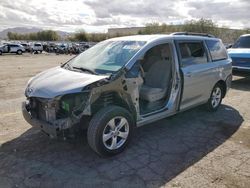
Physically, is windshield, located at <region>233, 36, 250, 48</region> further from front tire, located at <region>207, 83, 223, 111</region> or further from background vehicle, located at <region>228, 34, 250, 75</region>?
front tire, located at <region>207, 83, 223, 111</region>

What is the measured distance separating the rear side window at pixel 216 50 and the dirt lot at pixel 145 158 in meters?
1.46

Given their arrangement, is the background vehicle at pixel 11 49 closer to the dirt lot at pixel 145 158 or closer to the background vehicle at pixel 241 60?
the background vehicle at pixel 241 60

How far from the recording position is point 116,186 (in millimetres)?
3221

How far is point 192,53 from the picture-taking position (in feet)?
17.5

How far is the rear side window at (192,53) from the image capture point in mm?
5035

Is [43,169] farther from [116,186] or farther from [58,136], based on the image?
[116,186]

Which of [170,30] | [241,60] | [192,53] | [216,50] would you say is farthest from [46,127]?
[170,30]

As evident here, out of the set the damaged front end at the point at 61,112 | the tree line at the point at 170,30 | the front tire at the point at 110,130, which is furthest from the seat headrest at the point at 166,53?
the tree line at the point at 170,30

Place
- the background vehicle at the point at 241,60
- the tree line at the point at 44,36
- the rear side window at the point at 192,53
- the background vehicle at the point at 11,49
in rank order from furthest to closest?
the tree line at the point at 44,36 < the background vehicle at the point at 11,49 < the background vehicle at the point at 241,60 < the rear side window at the point at 192,53

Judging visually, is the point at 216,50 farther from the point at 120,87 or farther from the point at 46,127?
the point at 46,127

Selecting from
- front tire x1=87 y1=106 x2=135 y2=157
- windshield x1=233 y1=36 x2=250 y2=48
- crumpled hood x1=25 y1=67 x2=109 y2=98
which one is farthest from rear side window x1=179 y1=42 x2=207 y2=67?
windshield x1=233 y1=36 x2=250 y2=48

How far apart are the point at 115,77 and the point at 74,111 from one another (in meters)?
0.76

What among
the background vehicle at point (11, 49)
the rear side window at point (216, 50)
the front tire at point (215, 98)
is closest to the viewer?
the rear side window at point (216, 50)

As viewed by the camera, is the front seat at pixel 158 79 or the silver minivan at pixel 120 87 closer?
the silver minivan at pixel 120 87
